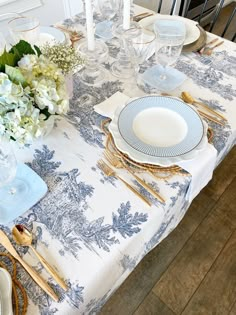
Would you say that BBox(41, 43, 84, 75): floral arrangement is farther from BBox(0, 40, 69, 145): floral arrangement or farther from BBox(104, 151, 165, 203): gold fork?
BBox(104, 151, 165, 203): gold fork

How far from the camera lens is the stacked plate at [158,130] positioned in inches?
26.3

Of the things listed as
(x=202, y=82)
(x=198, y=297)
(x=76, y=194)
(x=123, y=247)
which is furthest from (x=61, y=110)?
(x=198, y=297)

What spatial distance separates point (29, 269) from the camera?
0.52m

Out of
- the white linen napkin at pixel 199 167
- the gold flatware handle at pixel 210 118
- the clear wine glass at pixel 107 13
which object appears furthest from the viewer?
the clear wine glass at pixel 107 13

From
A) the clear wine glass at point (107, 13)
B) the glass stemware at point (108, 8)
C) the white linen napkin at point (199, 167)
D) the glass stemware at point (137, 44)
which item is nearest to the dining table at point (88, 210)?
the white linen napkin at point (199, 167)

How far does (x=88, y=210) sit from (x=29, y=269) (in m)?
0.17

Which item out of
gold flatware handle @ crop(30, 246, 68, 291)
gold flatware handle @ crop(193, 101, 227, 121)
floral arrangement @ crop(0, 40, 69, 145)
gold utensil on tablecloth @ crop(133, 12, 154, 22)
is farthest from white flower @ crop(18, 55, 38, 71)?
gold utensil on tablecloth @ crop(133, 12, 154, 22)

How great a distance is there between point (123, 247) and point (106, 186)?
153mm

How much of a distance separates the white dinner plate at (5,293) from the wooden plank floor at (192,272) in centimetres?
75

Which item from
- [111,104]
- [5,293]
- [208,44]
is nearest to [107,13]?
[208,44]

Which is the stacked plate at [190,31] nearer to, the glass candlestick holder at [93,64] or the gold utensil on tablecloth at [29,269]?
the glass candlestick holder at [93,64]

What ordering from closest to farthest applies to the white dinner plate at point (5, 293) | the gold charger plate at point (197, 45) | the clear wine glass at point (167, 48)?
the white dinner plate at point (5, 293) → the clear wine glass at point (167, 48) → the gold charger plate at point (197, 45)

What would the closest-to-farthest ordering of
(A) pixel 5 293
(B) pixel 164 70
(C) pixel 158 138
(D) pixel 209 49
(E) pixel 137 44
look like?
(A) pixel 5 293, (C) pixel 158 138, (E) pixel 137 44, (B) pixel 164 70, (D) pixel 209 49

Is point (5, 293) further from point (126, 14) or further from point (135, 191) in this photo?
point (126, 14)
